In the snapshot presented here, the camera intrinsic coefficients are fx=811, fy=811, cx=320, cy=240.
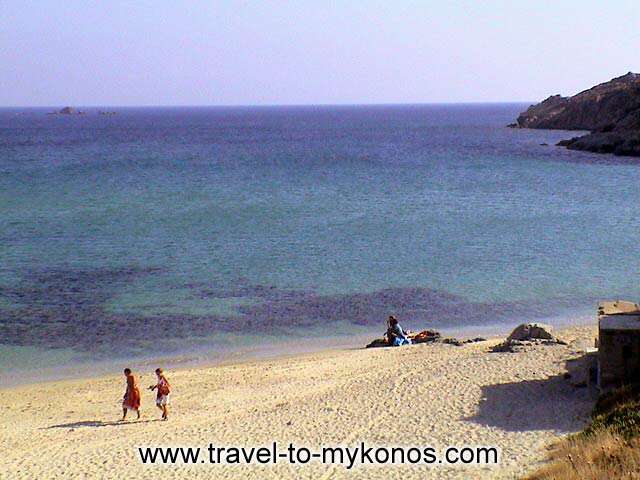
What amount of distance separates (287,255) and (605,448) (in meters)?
23.1

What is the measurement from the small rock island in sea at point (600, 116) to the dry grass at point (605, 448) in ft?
216

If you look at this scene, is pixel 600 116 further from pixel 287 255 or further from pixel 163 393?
pixel 163 393

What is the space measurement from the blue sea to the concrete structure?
9.56 metres

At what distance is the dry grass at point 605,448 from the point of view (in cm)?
999

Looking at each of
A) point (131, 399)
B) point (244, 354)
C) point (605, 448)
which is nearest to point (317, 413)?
point (131, 399)

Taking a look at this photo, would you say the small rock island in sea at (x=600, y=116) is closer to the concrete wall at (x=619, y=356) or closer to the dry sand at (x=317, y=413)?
the dry sand at (x=317, y=413)

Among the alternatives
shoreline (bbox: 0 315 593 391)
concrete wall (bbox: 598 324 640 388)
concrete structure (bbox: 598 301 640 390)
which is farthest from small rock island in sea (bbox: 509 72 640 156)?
concrete wall (bbox: 598 324 640 388)

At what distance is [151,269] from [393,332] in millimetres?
12610

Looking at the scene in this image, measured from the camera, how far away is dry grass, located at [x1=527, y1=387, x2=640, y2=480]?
999 centimetres

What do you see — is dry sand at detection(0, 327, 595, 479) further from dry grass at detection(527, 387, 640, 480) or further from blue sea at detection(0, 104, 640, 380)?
blue sea at detection(0, 104, 640, 380)

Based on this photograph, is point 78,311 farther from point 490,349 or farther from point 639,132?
point 639,132

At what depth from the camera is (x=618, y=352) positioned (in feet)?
48.0

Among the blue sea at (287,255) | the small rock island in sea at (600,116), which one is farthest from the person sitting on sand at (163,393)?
the small rock island in sea at (600,116)

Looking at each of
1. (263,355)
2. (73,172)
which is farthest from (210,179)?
(263,355)
